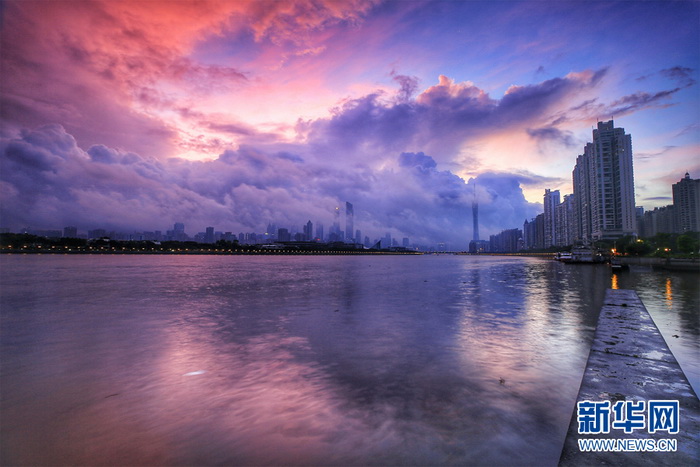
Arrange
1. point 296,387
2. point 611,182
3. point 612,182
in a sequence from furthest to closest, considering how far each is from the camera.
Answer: point 611,182 < point 612,182 < point 296,387

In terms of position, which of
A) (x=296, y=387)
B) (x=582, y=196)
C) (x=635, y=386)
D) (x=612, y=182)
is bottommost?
(x=296, y=387)

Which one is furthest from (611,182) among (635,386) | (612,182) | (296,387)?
(296,387)

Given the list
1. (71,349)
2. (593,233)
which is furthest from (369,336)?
(593,233)

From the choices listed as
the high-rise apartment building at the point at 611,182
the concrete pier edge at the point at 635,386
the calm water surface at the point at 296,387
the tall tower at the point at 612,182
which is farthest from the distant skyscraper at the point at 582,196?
the calm water surface at the point at 296,387

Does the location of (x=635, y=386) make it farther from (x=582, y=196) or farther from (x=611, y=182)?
(x=582, y=196)

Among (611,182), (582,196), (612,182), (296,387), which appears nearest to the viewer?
(296,387)

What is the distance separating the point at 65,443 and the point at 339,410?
160 inches

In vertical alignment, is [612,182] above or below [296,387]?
above

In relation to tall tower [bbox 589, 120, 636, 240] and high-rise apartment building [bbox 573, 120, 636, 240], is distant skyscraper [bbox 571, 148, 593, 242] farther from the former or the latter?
tall tower [bbox 589, 120, 636, 240]

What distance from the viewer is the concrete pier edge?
4332mm

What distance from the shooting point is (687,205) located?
150 meters

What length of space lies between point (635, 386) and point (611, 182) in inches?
7144

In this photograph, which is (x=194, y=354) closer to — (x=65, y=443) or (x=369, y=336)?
(x=65, y=443)

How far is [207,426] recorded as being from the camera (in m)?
5.39
